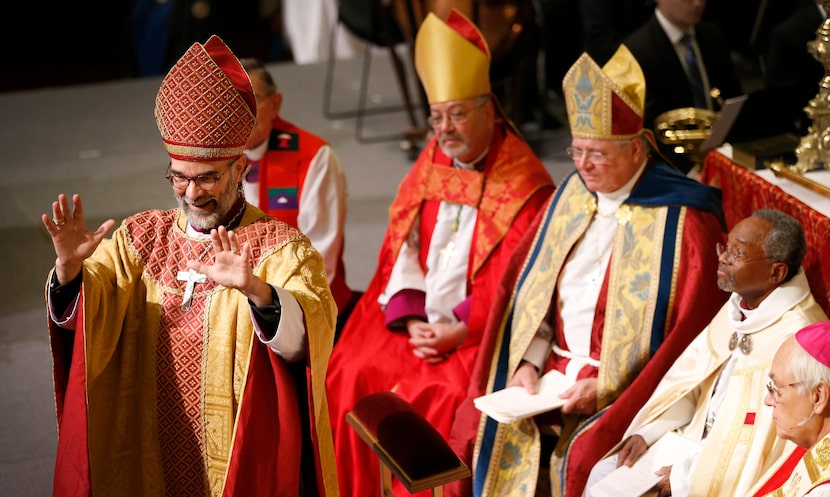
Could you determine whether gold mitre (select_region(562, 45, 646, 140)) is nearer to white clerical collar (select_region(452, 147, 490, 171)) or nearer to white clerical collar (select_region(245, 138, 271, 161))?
white clerical collar (select_region(452, 147, 490, 171))

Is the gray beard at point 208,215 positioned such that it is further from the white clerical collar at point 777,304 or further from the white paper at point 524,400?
the white clerical collar at point 777,304

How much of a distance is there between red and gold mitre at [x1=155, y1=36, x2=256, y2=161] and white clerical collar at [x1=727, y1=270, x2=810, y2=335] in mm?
1600

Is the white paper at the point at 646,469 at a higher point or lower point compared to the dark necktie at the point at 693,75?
lower

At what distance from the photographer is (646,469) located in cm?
349

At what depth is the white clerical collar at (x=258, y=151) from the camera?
15.9 feet

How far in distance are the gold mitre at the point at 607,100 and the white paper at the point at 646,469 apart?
106 centimetres

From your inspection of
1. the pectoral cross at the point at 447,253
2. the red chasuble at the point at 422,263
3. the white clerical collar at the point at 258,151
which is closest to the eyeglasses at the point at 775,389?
the red chasuble at the point at 422,263

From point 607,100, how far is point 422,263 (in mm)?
1229

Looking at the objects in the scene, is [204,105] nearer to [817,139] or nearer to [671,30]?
[817,139]

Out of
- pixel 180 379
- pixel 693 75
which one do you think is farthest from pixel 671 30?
pixel 180 379

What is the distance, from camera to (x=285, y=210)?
4.92 meters

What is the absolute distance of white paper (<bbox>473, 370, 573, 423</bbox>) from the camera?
12.4ft

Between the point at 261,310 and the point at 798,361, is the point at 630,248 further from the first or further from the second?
the point at 261,310

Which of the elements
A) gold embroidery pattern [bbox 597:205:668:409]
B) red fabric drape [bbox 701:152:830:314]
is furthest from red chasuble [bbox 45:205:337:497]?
red fabric drape [bbox 701:152:830:314]
